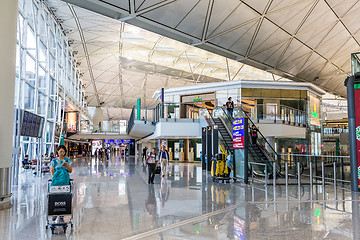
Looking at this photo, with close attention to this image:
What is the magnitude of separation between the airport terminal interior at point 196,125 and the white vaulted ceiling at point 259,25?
12 centimetres

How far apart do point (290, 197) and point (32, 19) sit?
71.9 feet

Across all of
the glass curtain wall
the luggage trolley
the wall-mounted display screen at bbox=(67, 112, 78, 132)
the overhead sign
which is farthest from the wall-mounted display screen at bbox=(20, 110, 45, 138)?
the wall-mounted display screen at bbox=(67, 112, 78, 132)

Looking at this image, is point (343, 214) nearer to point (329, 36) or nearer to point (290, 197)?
point (290, 197)

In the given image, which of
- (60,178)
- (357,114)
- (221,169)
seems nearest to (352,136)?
(357,114)

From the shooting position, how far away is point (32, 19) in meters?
23.9

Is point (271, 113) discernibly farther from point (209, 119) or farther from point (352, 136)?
point (352, 136)

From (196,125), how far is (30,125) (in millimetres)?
15043

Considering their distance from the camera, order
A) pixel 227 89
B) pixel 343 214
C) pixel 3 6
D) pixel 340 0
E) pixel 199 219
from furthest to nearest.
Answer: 1. pixel 227 89
2. pixel 340 0
3. pixel 3 6
4. pixel 343 214
5. pixel 199 219

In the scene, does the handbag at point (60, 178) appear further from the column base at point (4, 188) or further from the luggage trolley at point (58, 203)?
the column base at point (4, 188)

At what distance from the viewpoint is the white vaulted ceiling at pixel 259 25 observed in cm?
1981

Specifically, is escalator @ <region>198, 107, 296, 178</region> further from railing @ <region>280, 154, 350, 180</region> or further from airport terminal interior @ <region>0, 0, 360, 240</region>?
railing @ <region>280, 154, 350, 180</region>

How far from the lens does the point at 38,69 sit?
22.2 metres

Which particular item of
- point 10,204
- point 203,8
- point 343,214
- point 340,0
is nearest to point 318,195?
point 343,214

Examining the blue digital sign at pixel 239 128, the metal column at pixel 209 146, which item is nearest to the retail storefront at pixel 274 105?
the metal column at pixel 209 146
